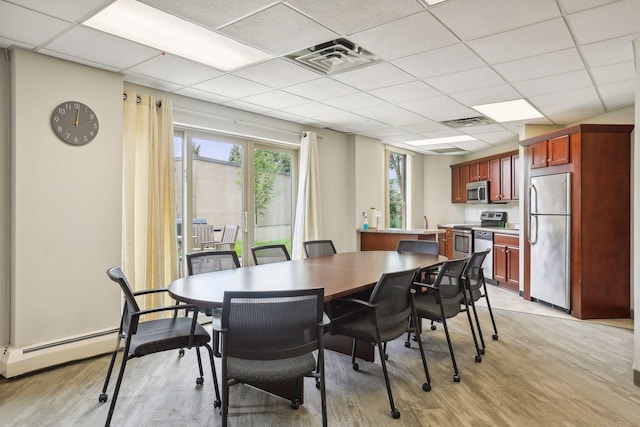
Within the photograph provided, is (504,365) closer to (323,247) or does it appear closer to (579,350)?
(579,350)

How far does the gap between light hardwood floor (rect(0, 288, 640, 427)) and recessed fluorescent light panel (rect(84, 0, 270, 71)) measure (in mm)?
2531

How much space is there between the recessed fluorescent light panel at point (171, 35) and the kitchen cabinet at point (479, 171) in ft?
18.4

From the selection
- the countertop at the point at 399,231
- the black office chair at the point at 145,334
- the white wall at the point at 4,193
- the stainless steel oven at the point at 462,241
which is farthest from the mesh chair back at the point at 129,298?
the stainless steel oven at the point at 462,241

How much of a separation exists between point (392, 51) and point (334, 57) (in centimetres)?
50

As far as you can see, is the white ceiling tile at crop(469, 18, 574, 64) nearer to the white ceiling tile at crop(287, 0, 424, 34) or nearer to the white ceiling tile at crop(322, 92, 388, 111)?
the white ceiling tile at crop(287, 0, 424, 34)

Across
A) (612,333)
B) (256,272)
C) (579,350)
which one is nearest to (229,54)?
(256,272)

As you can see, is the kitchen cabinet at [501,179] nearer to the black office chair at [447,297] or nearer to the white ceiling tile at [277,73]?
the black office chair at [447,297]

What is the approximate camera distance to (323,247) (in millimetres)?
4543

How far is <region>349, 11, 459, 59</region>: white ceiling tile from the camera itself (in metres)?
2.58

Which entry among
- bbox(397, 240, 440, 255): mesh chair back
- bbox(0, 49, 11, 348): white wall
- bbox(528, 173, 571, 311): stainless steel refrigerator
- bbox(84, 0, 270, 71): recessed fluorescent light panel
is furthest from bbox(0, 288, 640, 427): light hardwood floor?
bbox(84, 0, 270, 71): recessed fluorescent light panel

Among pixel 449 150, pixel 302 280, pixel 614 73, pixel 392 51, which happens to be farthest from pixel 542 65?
pixel 449 150

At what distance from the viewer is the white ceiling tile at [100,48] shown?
2750mm

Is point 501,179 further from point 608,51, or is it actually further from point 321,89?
point 321,89

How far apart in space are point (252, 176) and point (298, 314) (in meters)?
3.53
